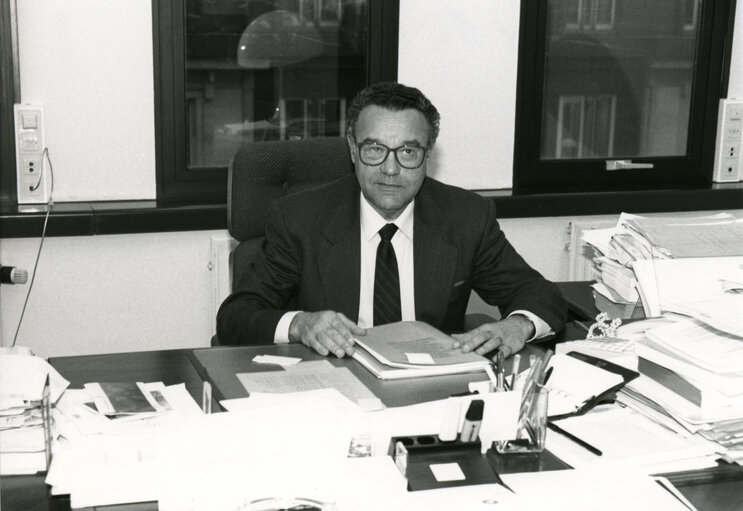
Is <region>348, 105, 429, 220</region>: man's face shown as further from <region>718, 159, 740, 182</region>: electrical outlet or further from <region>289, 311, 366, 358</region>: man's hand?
<region>718, 159, 740, 182</region>: electrical outlet

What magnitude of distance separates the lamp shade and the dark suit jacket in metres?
1.00

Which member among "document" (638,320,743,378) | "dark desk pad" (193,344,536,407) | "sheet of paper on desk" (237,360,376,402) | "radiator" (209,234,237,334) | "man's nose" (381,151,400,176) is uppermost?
"man's nose" (381,151,400,176)

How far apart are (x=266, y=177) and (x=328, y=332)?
623mm

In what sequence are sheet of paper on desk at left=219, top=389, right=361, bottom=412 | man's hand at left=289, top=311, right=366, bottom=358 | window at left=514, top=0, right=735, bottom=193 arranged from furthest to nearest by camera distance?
window at left=514, top=0, right=735, bottom=193
man's hand at left=289, top=311, right=366, bottom=358
sheet of paper on desk at left=219, top=389, right=361, bottom=412

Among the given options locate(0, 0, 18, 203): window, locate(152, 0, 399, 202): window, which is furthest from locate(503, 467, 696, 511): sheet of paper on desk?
locate(0, 0, 18, 203): window

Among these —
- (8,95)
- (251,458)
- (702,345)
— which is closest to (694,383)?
(702,345)

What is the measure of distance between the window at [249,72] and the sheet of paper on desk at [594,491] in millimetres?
2015

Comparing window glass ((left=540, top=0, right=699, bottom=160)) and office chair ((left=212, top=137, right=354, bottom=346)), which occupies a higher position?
window glass ((left=540, top=0, right=699, bottom=160))

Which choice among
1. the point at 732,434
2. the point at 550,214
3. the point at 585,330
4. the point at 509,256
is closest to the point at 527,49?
the point at 550,214

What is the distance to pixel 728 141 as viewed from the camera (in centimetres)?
371

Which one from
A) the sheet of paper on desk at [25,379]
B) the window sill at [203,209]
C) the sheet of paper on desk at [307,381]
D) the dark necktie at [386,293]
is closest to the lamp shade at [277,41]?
the window sill at [203,209]

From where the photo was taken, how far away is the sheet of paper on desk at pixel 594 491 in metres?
1.32

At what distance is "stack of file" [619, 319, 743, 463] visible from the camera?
1568 millimetres

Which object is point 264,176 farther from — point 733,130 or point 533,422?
point 733,130
